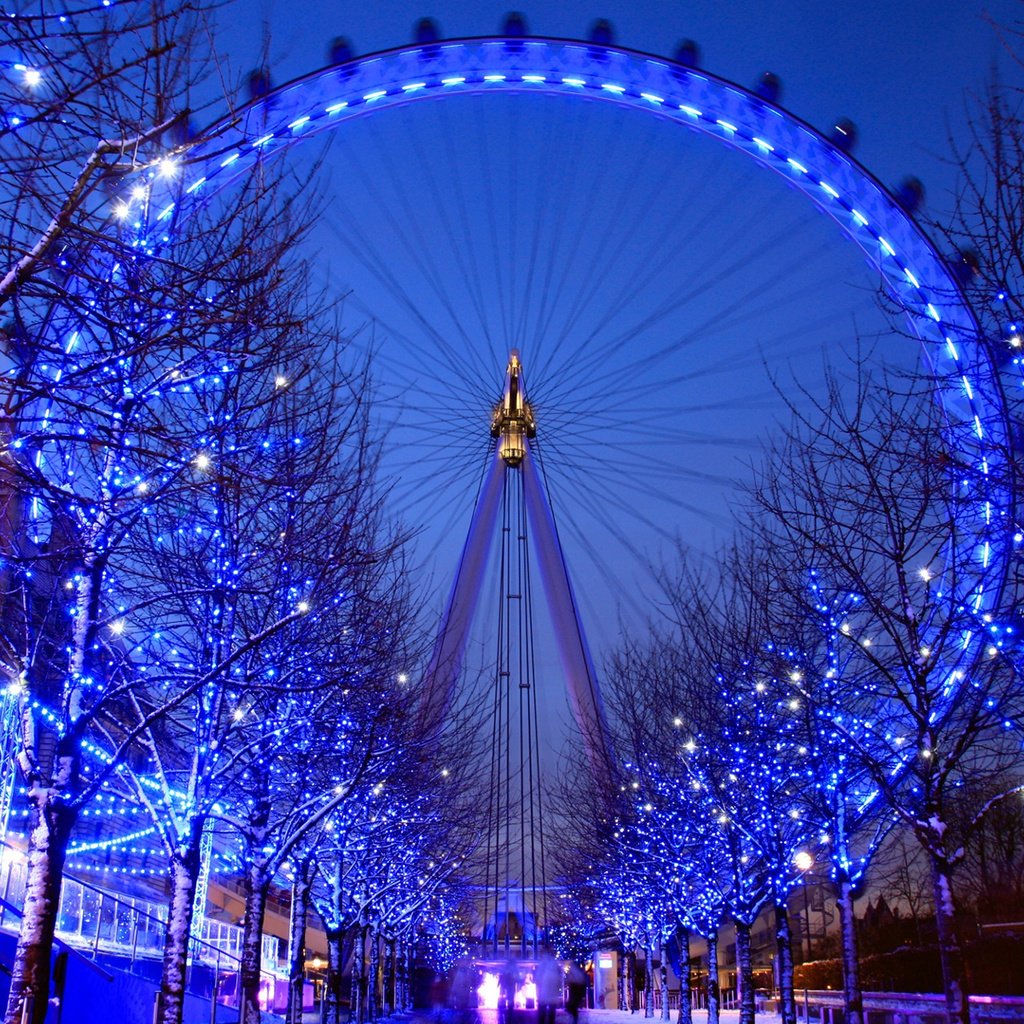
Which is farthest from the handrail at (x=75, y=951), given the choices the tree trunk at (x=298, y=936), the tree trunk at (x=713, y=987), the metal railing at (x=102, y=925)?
the tree trunk at (x=713, y=987)

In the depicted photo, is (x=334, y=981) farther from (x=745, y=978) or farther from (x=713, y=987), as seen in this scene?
(x=713, y=987)

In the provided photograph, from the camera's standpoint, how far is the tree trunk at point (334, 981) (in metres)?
22.8

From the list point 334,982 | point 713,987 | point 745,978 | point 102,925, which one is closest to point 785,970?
point 745,978

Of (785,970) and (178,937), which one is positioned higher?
(178,937)

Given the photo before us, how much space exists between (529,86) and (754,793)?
629 inches

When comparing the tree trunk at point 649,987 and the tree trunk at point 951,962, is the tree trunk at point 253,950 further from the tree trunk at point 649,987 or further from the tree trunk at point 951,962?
the tree trunk at point 649,987

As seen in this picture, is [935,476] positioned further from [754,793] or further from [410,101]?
[410,101]

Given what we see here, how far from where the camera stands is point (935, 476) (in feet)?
47.8

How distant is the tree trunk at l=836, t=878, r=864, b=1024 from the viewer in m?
18.0

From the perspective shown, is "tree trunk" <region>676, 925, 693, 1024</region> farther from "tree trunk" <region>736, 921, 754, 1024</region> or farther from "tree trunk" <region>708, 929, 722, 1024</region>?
"tree trunk" <region>736, 921, 754, 1024</region>

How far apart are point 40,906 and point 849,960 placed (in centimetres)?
1424

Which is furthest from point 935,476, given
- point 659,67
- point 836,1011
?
point 836,1011

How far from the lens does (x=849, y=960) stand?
1897cm

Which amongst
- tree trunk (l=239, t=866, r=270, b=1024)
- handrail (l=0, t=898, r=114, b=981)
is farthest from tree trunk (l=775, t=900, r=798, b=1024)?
handrail (l=0, t=898, r=114, b=981)
